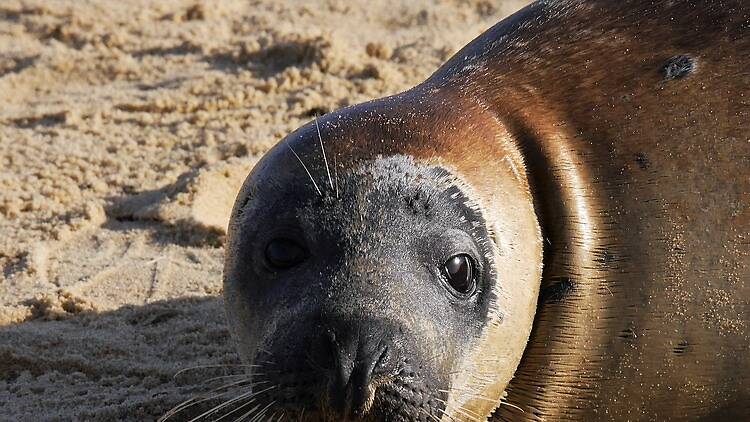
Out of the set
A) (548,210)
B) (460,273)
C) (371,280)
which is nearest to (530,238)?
(548,210)

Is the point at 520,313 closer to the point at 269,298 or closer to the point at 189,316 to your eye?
the point at 269,298

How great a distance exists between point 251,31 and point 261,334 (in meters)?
4.49

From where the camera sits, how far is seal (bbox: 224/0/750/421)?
2850 mm

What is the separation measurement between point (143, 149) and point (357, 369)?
351 cm

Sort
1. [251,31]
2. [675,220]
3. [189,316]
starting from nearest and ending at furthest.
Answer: [675,220] → [189,316] → [251,31]

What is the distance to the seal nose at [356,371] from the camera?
264cm

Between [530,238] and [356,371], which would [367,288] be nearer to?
[356,371]

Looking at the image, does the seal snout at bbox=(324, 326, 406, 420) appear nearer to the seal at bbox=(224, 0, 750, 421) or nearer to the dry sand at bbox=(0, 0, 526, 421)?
the seal at bbox=(224, 0, 750, 421)

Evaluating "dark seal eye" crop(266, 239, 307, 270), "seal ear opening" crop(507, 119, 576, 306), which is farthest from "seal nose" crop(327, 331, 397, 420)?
"seal ear opening" crop(507, 119, 576, 306)

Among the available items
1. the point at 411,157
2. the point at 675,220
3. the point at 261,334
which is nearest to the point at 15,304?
the point at 261,334

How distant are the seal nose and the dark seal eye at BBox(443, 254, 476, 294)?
0.34 metres

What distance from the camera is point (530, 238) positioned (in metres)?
3.14

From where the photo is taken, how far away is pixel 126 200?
17.6ft

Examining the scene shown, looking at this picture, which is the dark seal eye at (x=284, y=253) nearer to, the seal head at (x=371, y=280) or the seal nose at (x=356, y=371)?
the seal head at (x=371, y=280)
